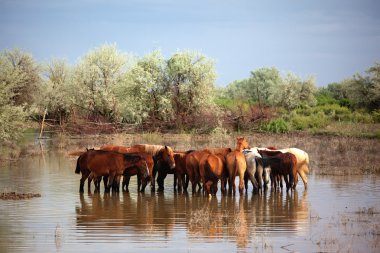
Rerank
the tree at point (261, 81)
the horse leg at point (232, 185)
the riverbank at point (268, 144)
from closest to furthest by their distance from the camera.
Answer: the horse leg at point (232, 185) → the riverbank at point (268, 144) → the tree at point (261, 81)

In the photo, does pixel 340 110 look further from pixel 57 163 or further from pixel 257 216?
pixel 257 216

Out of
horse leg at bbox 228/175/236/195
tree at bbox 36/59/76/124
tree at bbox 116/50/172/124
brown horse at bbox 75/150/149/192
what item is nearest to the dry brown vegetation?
brown horse at bbox 75/150/149/192

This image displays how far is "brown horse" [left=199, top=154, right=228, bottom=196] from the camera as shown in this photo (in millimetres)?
17031

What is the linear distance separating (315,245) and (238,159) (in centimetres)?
613

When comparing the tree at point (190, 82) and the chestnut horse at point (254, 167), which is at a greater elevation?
the tree at point (190, 82)

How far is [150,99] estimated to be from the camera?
141ft

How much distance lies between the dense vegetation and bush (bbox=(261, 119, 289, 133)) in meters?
0.06

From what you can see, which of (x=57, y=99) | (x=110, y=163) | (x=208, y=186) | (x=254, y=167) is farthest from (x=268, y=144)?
(x=57, y=99)

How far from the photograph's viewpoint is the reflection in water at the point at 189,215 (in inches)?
489

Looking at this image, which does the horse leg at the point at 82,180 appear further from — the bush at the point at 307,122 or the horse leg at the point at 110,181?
the bush at the point at 307,122

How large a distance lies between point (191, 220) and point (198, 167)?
453 cm

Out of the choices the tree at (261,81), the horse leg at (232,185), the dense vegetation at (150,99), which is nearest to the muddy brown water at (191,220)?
the horse leg at (232,185)

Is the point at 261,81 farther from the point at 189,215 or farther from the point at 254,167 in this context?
the point at 189,215

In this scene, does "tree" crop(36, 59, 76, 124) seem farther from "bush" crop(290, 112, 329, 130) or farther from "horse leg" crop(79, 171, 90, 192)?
"horse leg" crop(79, 171, 90, 192)
